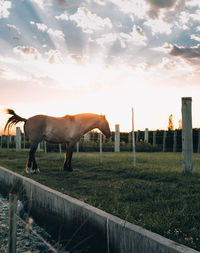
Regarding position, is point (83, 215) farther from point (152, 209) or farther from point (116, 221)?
point (152, 209)

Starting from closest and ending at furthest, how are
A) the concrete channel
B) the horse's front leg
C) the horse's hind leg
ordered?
the concrete channel, the horse's hind leg, the horse's front leg

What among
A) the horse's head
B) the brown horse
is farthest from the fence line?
the brown horse

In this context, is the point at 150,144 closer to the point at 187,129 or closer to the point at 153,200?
the point at 187,129

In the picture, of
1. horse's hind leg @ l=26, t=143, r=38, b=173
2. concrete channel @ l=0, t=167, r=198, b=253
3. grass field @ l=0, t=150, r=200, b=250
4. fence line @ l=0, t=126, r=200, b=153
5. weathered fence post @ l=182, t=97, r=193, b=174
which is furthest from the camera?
fence line @ l=0, t=126, r=200, b=153

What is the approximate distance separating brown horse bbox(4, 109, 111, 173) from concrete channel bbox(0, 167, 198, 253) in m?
3.22

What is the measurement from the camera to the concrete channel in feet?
6.90

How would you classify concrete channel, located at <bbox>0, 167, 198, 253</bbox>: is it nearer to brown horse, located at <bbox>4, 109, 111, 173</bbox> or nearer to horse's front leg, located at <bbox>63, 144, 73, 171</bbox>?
horse's front leg, located at <bbox>63, 144, 73, 171</bbox>

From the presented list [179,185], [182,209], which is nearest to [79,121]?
[179,185]

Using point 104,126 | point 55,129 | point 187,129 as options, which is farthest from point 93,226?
point 104,126

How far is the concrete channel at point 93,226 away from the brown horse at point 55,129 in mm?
3224

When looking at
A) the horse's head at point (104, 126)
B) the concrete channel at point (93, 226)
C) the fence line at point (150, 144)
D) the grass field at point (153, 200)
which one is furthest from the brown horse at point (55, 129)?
the fence line at point (150, 144)

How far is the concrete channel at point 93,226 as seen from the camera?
2.10 meters

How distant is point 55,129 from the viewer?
7.73 meters

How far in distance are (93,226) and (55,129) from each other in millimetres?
5192
